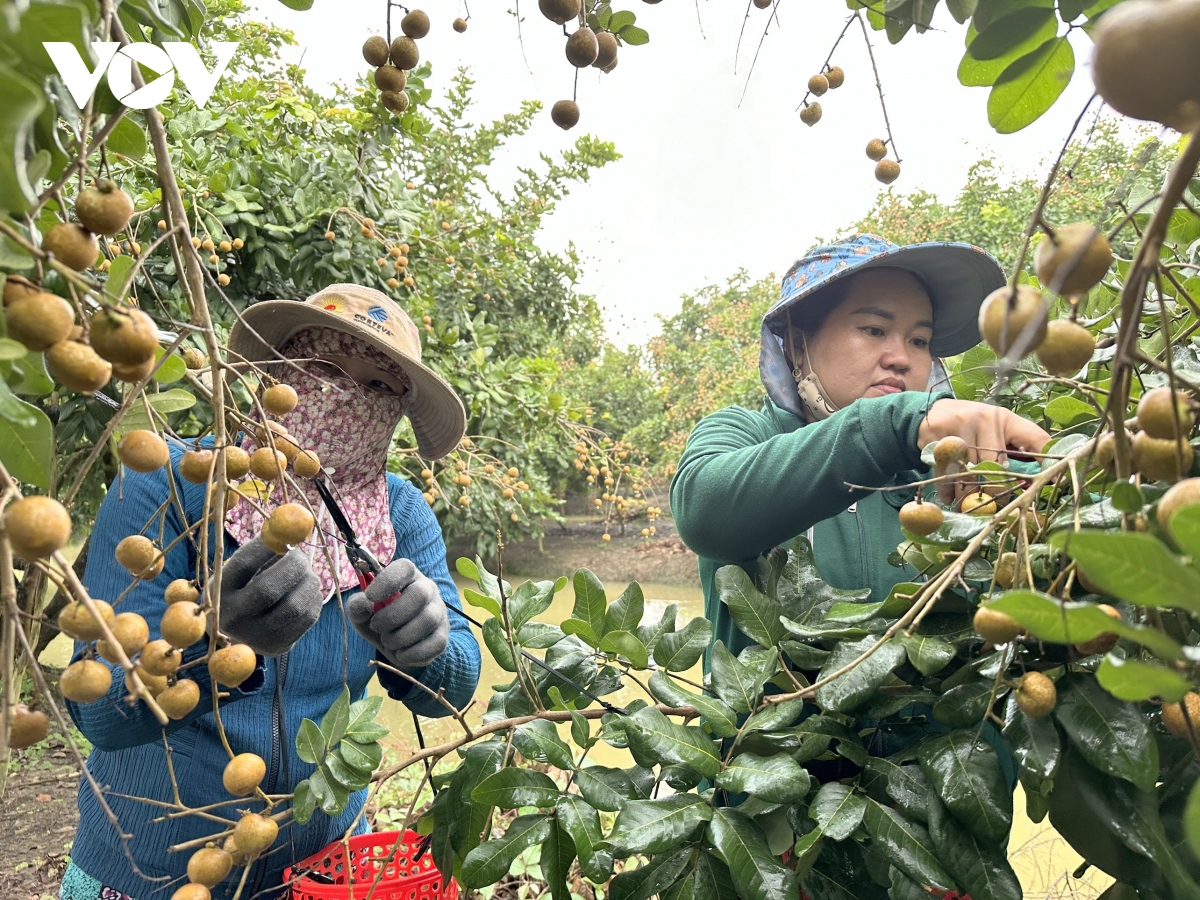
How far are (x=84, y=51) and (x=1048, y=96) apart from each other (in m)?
0.57

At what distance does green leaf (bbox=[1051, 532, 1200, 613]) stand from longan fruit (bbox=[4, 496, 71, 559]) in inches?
16.6

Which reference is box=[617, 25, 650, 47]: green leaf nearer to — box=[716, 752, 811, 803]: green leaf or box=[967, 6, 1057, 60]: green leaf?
box=[967, 6, 1057, 60]: green leaf

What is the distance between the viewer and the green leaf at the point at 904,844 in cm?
56

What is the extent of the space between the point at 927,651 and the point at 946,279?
2.71 ft

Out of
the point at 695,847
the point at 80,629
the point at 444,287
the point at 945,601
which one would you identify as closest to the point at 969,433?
the point at 945,601

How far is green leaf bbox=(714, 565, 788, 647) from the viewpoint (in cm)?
76

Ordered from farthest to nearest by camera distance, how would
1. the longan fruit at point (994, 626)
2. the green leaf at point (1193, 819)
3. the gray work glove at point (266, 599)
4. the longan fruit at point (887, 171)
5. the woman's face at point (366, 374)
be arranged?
the woman's face at point (366, 374)
the longan fruit at point (887, 171)
the gray work glove at point (266, 599)
the longan fruit at point (994, 626)
the green leaf at point (1193, 819)

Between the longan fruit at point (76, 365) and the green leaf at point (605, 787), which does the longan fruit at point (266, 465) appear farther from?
the green leaf at point (605, 787)

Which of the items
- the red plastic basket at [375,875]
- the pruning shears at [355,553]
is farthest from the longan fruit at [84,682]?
the pruning shears at [355,553]

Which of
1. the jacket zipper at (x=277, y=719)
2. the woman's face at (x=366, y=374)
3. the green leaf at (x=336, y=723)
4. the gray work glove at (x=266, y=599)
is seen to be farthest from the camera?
the woman's face at (x=366, y=374)

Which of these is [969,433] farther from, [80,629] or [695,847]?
[80,629]

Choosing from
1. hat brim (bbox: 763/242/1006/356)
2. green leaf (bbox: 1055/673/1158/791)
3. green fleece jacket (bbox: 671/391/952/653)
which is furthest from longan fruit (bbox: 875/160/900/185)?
green leaf (bbox: 1055/673/1158/791)

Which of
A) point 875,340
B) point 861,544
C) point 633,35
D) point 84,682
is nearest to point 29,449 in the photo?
point 84,682

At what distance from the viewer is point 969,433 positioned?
0.75 metres
